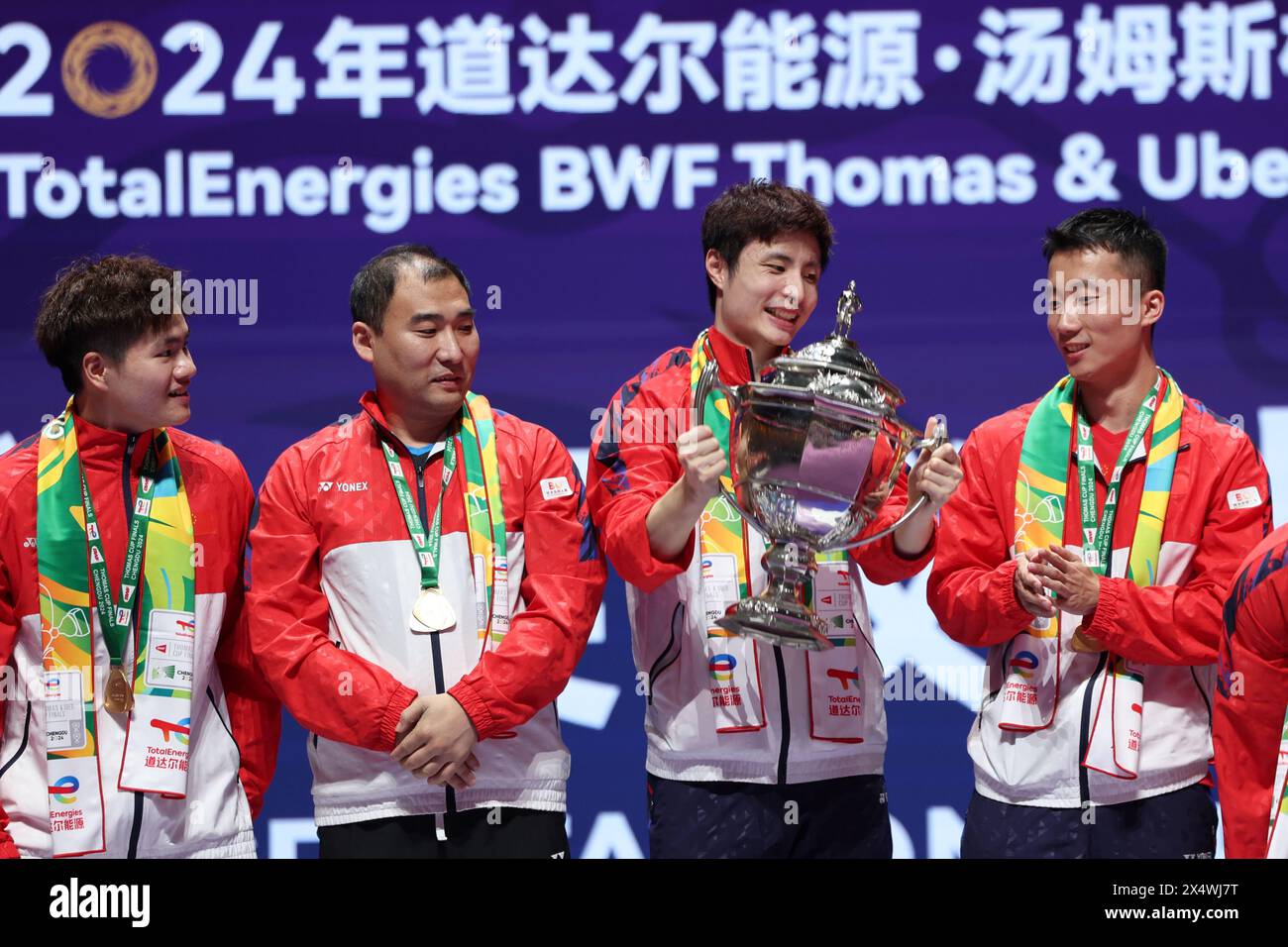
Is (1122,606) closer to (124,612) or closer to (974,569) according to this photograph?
(974,569)

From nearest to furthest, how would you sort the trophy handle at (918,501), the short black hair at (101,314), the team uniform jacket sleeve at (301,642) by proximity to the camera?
the trophy handle at (918,501), the team uniform jacket sleeve at (301,642), the short black hair at (101,314)

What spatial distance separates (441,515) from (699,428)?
544 mm

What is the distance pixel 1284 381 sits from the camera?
4145 millimetres

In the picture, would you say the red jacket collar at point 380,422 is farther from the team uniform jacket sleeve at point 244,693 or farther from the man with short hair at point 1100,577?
the man with short hair at point 1100,577

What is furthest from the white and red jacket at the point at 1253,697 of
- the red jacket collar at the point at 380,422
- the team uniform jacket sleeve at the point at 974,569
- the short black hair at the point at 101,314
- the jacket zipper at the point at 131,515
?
the short black hair at the point at 101,314

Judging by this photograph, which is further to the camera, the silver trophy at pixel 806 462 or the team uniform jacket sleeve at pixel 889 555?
the team uniform jacket sleeve at pixel 889 555

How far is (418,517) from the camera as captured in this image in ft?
9.49

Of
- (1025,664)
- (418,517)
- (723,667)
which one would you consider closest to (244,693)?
(418,517)

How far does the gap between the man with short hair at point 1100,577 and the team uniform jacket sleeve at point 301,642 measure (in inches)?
41.6

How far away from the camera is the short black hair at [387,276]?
2998 mm

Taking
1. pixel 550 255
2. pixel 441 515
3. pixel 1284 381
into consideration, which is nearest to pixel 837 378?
pixel 441 515

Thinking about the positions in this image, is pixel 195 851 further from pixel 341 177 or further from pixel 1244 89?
pixel 1244 89

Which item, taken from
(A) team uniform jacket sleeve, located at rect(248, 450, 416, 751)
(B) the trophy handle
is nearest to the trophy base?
(B) the trophy handle

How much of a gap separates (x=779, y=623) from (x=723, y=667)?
33cm
